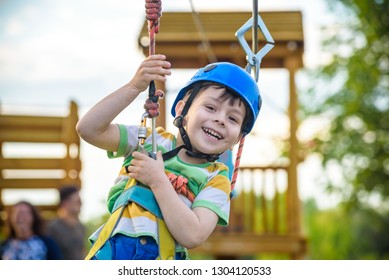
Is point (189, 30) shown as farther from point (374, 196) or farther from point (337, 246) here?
point (337, 246)

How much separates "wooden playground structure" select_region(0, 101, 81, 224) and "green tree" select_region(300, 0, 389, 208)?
22.5 feet

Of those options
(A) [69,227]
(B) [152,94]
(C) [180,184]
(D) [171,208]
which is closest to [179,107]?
(B) [152,94]

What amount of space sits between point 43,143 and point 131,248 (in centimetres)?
658

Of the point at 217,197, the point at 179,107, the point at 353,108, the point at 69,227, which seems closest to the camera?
the point at 217,197

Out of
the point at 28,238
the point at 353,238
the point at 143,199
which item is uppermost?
the point at 353,238

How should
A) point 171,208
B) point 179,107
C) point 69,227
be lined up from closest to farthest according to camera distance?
point 171,208 < point 179,107 < point 69,227

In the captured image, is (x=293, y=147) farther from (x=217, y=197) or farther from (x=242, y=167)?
(x=217, y=197)

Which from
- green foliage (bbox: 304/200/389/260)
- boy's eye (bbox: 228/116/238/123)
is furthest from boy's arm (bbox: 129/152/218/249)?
green foliage (bbox: 304/200/389/260)

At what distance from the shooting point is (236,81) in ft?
8.44

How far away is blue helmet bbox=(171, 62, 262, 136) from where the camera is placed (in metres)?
2.57

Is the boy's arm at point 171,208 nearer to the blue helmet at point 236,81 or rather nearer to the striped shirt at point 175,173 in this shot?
the striped shirt at point 175,173

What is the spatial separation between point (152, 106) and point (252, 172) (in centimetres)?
620
